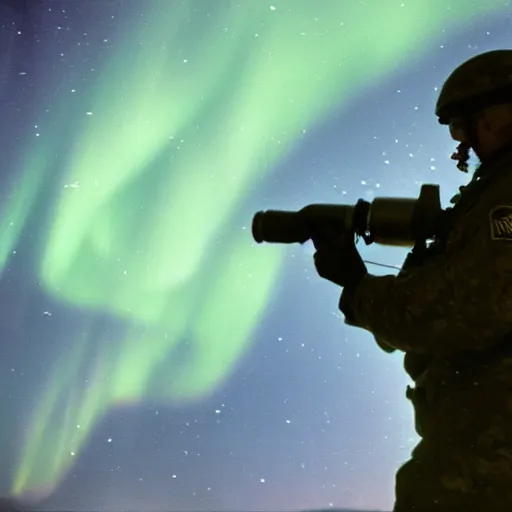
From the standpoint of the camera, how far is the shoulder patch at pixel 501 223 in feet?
3.40

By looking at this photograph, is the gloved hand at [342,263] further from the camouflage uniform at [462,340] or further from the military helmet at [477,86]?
the military helmet at [477,86]

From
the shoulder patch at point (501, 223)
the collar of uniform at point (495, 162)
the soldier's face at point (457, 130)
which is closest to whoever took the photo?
the shoulder patch at point (501, 223)

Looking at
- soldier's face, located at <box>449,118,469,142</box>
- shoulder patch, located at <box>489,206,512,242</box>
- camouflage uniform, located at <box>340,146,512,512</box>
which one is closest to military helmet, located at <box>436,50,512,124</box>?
soldier's face, located at <box>449,118,469,142</box>

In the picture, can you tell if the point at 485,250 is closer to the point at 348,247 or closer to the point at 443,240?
the point at 443,240

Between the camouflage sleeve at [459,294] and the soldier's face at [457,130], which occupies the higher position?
the soldier's face at [457,130]

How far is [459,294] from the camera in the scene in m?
1.07

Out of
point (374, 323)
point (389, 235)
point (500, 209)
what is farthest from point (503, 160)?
point (374, 323)

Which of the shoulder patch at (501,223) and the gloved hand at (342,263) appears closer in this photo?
the shoulder patch at (501,223)

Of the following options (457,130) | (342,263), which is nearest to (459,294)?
(342,263)

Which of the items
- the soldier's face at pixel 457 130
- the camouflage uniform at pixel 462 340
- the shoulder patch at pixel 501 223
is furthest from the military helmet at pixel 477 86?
the shoulder patch at pixel 501 223

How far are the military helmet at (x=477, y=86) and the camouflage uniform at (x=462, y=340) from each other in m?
0.12

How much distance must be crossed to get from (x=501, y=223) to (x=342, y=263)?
0.32 metres

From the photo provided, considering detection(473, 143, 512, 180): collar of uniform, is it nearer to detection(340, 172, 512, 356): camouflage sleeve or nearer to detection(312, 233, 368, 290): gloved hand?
detection(340, 172, 512, 356): camouflage sleeve

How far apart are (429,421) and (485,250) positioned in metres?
0.34
